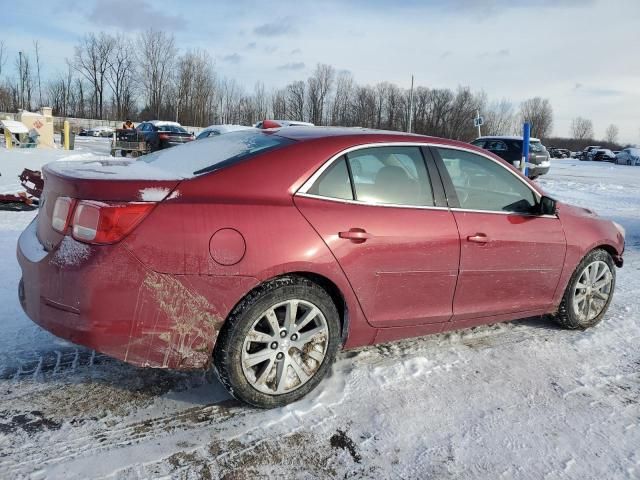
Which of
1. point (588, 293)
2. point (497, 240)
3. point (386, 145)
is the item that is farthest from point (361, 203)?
point (588, 293)

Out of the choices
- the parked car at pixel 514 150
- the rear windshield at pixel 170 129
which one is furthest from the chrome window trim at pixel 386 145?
the rear windshield at pixel 170 129

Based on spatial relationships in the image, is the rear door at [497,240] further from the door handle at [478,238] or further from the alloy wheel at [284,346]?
the alloy wheel at [284,346]

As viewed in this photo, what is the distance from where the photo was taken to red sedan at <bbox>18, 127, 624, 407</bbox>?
8.38 ft

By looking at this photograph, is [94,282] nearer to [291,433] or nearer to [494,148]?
[291,433]

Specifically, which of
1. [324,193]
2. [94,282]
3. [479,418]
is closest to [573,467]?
[479,418]

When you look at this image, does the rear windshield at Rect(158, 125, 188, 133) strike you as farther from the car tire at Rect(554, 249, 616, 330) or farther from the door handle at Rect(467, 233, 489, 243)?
the door handle at Rect(467, 233, 489, 243)

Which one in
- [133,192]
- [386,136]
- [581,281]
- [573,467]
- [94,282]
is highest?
[386,136]

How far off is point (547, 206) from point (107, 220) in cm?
301

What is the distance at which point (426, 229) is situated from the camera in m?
3.27

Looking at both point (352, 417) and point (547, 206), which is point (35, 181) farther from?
point (547, 206)

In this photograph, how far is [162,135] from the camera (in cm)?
2211

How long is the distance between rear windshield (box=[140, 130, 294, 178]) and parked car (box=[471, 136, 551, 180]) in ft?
51.1

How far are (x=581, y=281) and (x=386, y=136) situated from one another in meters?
2.17

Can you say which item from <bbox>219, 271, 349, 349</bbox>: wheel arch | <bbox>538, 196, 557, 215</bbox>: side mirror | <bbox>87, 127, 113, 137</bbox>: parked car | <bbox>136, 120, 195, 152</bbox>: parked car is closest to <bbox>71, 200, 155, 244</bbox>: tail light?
<bbox>219, 271, 349, 349</bbox>: wheel arch
